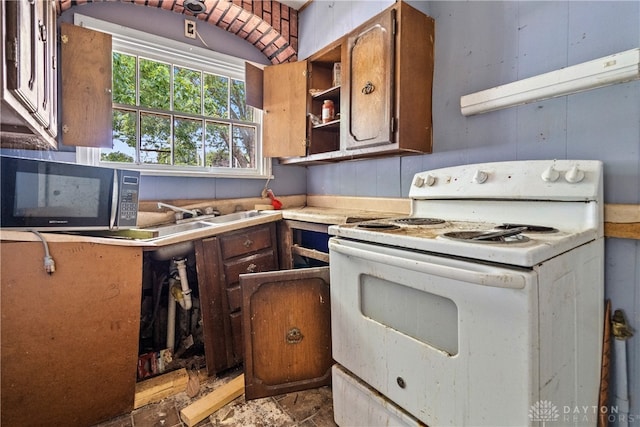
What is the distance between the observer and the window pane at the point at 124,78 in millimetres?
2002

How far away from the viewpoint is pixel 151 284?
1.86 meters

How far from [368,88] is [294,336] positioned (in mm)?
1396

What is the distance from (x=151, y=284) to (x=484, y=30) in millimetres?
2338

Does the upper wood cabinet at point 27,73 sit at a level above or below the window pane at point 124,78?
below

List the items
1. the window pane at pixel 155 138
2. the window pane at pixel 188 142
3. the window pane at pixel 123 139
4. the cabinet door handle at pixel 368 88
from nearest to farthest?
1. the cabinet door handle at pixel 368 88
2. the window pane at pixel 123 139
3. the window pane at pixel 155 138
4. the window pane at pixel 188 142

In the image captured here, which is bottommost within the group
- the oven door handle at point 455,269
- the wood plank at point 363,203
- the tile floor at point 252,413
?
the tile floor at point 252,413

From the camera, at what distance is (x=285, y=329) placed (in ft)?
4.43

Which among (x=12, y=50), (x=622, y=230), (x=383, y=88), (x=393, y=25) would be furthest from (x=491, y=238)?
(x=12, y=50)

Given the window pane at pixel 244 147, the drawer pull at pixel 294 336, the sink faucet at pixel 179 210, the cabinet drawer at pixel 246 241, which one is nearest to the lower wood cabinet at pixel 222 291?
the cabinet drawer at pixel 246 241

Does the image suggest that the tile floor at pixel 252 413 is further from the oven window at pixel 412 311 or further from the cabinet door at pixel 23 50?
the cabinet door at pixel 23 50

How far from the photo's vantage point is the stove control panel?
1.05 m

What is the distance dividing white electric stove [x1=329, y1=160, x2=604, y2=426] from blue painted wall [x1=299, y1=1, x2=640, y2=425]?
126 mm

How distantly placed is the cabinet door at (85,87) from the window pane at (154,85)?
0.91 feet

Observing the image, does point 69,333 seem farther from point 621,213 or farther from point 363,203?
point 621,213
